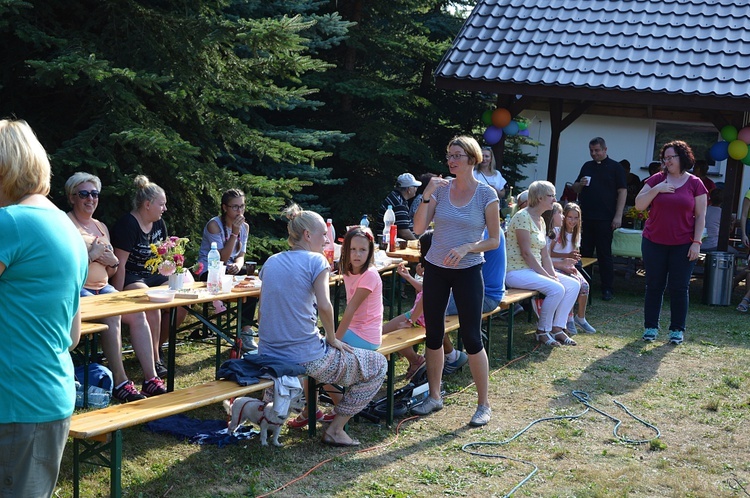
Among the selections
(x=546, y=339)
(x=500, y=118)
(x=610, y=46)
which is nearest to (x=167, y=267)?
(x=546, y=339)

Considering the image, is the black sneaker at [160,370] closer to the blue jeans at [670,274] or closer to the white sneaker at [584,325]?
the white sneaker at [584,325]

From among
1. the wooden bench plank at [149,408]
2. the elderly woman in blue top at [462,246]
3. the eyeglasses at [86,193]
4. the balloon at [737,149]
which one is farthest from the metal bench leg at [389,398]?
the balloon at [737,149]

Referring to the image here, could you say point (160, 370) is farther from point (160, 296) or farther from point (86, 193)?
point (86, 193)

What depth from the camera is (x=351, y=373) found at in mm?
4973

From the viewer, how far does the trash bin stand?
10602 mm

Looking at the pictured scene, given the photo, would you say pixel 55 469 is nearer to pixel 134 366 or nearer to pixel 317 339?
pixel 317 339

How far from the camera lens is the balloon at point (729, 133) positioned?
10750 mm

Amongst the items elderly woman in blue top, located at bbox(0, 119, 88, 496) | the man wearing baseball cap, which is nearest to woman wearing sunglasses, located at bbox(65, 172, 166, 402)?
elderly woman in blue top, located at bbox(0, 119, 88, 496)

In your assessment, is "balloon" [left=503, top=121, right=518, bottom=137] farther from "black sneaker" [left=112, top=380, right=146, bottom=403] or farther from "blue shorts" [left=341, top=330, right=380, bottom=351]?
"black sneaker" [left=112, top=380, right=146, bottom=403]

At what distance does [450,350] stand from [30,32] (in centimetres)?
459

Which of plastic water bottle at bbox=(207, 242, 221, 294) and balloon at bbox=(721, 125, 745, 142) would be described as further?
balloon at bbox=(721, 125, 745, 142)

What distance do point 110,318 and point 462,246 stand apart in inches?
91.2

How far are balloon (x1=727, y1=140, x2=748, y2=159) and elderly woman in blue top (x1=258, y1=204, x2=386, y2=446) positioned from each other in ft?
24.4

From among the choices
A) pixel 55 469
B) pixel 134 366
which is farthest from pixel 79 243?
pixel 134 366
